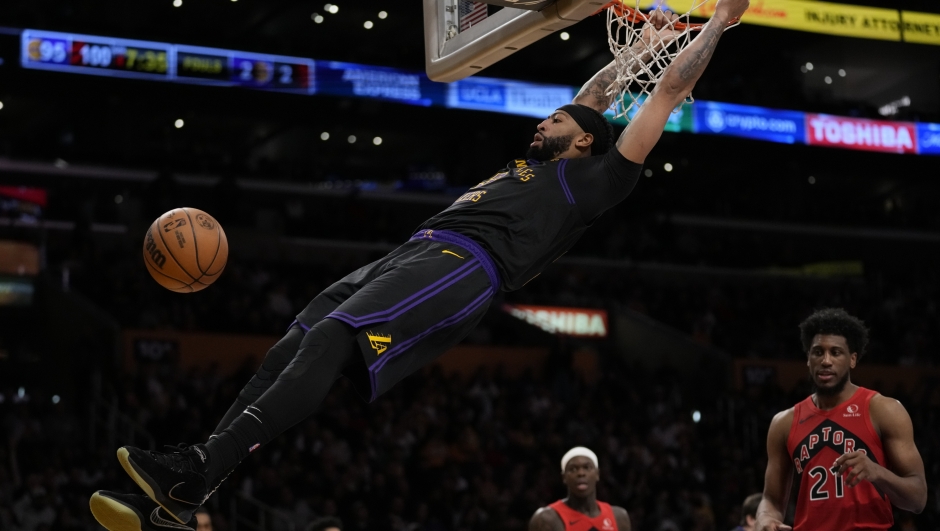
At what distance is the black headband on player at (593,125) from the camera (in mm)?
4902

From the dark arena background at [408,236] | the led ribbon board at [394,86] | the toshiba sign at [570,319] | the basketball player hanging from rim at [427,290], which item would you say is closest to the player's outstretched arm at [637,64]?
the basketball player hanging from rim at [427,290]

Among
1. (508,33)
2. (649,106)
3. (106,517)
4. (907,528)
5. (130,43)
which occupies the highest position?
(130,43)

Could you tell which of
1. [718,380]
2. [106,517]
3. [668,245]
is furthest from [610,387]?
[106,517]

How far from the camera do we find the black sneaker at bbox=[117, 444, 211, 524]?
3.49 meters

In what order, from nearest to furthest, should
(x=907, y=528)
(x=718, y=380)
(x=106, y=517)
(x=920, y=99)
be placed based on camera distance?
(x=106, y=517)
(x=907, y=528)
(x=718, y=380)
(x=920, y=99)

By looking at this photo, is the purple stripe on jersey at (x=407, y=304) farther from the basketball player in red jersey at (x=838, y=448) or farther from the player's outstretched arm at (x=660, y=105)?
the basketball player in red jersey at (x=838, y=448)

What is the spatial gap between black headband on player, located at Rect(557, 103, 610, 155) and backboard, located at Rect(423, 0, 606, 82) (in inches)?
15.0

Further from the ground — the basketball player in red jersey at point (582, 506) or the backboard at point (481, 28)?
the backboard at point (481, 28)

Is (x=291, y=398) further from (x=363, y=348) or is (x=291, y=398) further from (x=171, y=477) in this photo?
(x=171, y=477)

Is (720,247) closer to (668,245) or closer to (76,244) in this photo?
(668,245)

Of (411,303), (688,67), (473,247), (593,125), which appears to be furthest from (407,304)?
(688,67)

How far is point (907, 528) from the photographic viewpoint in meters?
10.7

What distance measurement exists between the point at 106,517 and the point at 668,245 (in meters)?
22.7

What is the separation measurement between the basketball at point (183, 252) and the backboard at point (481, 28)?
1.44m
